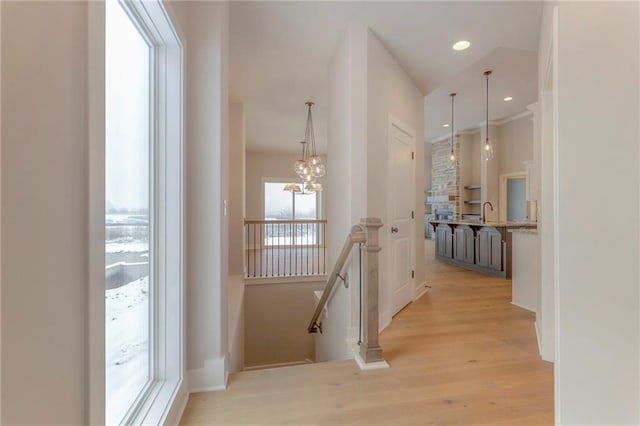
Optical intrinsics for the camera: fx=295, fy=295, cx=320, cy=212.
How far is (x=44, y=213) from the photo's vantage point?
2.26 feet

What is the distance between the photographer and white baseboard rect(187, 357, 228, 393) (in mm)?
1865

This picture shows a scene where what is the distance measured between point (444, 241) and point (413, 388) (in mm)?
5505

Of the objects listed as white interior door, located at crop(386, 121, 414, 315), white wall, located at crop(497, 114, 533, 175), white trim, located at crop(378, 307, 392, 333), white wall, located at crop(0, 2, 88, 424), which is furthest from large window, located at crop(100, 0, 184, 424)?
white wall, located at crop(497, 114, 533, 175)

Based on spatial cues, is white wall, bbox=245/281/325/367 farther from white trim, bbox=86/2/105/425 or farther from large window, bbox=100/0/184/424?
white trim, bbox=86/2/105/425

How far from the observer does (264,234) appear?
9039 mm

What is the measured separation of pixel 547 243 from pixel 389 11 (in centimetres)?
226

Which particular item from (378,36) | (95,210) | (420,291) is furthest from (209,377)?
(378,36)

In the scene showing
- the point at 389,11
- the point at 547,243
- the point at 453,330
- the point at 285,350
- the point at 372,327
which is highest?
the point at 389,11

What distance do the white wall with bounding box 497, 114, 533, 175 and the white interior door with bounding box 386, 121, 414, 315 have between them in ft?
15.7

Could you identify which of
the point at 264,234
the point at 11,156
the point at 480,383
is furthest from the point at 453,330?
the point at 264,234

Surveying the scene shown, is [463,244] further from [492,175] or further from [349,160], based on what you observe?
[349,160]

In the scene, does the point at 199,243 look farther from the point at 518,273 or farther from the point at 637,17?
the point at 518,273

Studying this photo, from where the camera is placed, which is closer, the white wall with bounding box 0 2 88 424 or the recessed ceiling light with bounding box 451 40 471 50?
the white wall with bounding box 0 2 88 424

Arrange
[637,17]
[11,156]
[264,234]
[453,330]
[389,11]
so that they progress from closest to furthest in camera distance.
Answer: [11,156], [637,17], [389,11], [453,330], [264,234]
